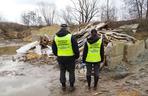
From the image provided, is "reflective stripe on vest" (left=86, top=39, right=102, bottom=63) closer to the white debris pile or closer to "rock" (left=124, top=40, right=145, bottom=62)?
"rock" (left=124, top=40, right=145, bottom=62)

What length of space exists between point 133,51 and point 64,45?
5.07m

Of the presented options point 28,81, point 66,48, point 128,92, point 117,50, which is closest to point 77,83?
point 66,48

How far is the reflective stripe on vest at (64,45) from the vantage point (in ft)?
31.4

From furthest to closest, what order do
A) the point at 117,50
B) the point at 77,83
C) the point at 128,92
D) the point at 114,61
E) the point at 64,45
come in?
1. the point at 117,50
2. the point at 114,61
3. the point at 77,83
4. the point at 64,45
5. the point at 128,92

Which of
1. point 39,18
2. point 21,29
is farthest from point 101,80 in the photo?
point 39,18

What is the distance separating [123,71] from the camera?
1187cm

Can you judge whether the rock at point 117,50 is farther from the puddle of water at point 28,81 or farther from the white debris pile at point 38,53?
the white debris pile at point 38,53

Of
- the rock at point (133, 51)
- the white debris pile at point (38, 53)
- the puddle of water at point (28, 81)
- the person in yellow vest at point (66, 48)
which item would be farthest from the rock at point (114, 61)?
the white debris pile at point (38, 53)

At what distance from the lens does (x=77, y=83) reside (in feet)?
36.1

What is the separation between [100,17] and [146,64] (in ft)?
185

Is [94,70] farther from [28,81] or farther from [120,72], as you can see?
[28,81]

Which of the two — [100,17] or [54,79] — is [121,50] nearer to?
[54,79]

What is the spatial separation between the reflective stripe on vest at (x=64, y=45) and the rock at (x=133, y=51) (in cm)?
449

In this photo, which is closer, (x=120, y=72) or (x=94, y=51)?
(x=94, y=51)
